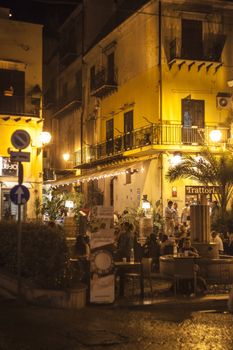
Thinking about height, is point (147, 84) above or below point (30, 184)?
above

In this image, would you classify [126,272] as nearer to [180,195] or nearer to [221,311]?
[221,311]

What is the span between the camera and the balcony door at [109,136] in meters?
33.4

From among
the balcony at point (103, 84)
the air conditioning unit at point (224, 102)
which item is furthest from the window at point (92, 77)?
the air conditioning unit at point (224, 102)

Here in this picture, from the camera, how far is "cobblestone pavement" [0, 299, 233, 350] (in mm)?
9031

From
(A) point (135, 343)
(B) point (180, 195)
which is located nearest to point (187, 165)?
(B) point (180, 195)

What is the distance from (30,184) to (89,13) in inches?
500

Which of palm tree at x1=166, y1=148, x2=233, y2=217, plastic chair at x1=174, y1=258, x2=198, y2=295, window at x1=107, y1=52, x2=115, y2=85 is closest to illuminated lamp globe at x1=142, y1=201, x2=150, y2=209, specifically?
palm tree at x1=166, y1=148, x2=233, y2=217

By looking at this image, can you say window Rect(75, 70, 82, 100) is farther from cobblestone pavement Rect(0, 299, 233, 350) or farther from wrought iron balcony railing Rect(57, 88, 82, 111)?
cobblestone pavement Rect(0, 299, 233, 350)

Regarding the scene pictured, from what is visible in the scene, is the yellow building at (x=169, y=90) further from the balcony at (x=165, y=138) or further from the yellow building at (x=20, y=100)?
the yellow building at (x=20, y=100)

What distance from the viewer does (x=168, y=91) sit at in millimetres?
28672

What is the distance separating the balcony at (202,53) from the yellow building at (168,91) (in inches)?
1.6

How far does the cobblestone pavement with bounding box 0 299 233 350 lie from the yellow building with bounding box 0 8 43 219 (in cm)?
1911

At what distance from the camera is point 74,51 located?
133 ft

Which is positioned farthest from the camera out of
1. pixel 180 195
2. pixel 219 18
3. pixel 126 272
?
pixel 219 18
